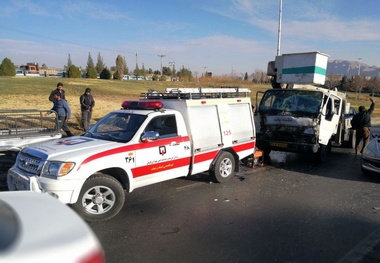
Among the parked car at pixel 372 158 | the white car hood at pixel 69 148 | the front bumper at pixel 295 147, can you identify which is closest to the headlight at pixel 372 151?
the parked car at pixel 372 158

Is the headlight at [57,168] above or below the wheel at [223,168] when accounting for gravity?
above

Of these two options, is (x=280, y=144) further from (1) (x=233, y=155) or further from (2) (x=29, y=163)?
(2) (x=29, y=163)

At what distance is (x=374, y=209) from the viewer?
557 centimetres

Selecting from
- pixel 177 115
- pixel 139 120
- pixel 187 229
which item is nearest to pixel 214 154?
pixel 177 115

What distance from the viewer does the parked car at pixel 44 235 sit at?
1.69 metres

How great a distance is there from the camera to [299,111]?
896cm

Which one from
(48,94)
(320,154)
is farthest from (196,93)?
(48,94)

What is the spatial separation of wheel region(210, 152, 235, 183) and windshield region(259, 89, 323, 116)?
2.94 metres

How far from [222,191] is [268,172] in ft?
7.21

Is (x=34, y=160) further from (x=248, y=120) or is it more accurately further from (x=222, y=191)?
(x=248, y=120)

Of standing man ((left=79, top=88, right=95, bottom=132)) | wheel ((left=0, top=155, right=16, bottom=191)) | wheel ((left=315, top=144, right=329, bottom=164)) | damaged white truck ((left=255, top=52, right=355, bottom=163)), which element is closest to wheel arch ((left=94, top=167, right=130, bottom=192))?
wheel ((left=0, top=155, right=16, bottom=191))

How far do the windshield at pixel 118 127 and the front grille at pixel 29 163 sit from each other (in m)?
1.14

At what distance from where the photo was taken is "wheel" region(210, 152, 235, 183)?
6754 mm

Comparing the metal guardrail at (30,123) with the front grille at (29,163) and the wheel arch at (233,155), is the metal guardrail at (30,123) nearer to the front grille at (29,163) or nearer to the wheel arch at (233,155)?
the front grille at (29,163)
